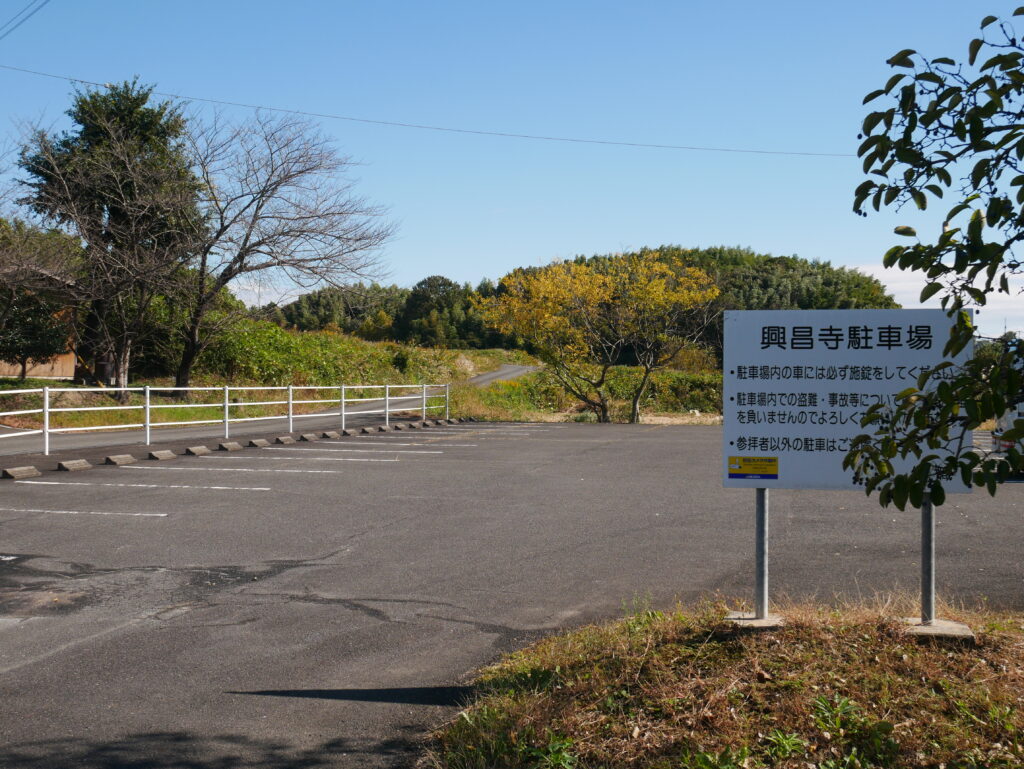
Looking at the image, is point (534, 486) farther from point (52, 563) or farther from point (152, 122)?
point (152, 122)

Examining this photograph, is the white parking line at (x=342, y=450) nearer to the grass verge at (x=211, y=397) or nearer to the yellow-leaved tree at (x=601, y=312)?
the grass verge at (x=211, y=397)

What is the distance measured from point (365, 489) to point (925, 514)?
7.86 meters

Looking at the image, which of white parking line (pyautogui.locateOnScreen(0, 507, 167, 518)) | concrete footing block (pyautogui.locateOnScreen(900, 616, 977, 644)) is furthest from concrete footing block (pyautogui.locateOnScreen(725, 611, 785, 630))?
white parking line (pyautogui.locateOnScreen(0, 507, 167, 518))

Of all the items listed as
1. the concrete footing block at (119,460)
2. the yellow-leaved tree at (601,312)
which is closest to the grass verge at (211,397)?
the concrete footing block at (119,460)

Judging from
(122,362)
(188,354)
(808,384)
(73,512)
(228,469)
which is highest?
(188,354)

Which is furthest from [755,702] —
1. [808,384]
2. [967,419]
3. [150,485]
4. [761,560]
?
[150,485]

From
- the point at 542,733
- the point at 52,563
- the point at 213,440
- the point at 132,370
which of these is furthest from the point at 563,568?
the point at 132,370

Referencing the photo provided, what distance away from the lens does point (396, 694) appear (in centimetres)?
435

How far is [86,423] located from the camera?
22.5 meters

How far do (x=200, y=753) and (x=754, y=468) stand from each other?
9.75ft

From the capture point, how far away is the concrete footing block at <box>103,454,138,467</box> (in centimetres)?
1354

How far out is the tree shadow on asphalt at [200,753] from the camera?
355cm

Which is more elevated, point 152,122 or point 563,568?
point 152,122

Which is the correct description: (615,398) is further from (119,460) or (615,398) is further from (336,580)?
(336,580)
